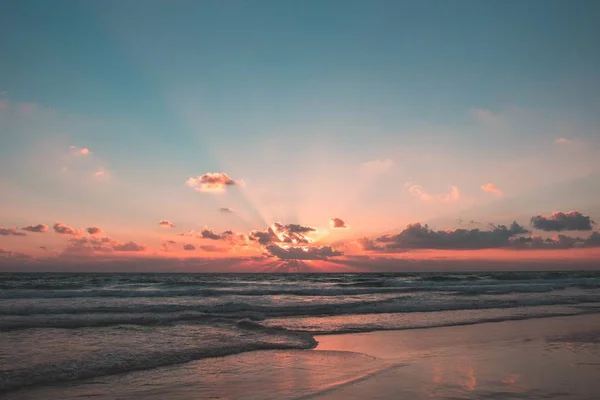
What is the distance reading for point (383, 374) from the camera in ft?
28.1

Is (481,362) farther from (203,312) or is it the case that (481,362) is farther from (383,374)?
(203,312)

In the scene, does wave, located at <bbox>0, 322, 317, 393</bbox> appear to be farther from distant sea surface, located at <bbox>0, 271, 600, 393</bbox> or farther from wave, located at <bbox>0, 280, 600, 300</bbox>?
wave, located at <bbox>0, 280, 600, 300</bbox>

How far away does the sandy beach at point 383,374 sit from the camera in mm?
7320

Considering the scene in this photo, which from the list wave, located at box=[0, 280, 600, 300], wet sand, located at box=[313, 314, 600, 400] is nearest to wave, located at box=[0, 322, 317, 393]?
wet sand, located at box=[313, 314, 600, 400]

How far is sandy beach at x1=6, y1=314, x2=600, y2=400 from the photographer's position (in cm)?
732

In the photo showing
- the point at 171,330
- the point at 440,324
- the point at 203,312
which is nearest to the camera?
the point at 171,330

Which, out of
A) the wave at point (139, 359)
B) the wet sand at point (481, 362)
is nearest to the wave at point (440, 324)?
the wet sand at point (481, 362)

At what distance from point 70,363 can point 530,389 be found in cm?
954

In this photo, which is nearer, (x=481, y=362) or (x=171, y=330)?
(x=481, y=362)

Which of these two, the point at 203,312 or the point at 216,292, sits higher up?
the point at 203,312

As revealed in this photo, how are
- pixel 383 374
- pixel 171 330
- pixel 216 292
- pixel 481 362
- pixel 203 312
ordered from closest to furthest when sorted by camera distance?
pixel 383 374
pixel 481 362
pixel 171 330
pixel 203 312
pixel 216 292

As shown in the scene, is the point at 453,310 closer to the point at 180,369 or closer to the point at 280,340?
the point at 280,340

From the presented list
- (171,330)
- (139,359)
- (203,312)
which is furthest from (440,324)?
(139,359)

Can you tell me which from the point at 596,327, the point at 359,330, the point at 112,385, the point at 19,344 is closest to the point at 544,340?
the point at 596,327
